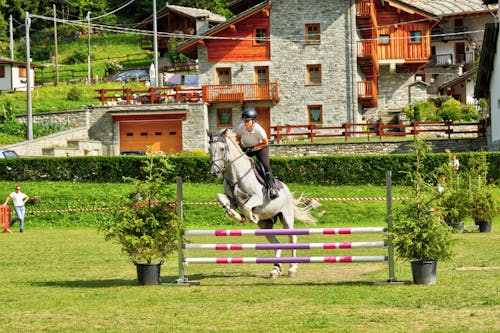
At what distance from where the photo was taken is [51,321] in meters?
12.5

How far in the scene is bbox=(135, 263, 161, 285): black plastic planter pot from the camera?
54.5 ft

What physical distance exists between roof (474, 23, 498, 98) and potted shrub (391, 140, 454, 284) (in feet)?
109

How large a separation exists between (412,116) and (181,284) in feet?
159

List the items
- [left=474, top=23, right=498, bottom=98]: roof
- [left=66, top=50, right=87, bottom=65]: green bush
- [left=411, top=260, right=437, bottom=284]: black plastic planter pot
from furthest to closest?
1. [left=66, top=50, right=87, bottom=65]: green bush
2. [left=474, top=23, right=498, bottom=98]: roof
3. [left=411, top=260, right=437, bottom=284]: black plastic planter pot

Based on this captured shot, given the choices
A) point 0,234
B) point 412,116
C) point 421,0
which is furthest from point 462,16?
point 0,234

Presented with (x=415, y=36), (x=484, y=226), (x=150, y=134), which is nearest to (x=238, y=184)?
(x=484, y=226)

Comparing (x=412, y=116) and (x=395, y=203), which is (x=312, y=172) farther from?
(x=412, y=116)

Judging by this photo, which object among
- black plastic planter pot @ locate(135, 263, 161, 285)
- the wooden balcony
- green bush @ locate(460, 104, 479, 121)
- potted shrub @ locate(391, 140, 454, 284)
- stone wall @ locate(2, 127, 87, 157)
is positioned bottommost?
black plastic planter pot @ locate(135, 263, 161, 285)

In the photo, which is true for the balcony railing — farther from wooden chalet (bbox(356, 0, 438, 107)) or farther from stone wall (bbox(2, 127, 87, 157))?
stone wall (bbox(2, 127, 87, 157))

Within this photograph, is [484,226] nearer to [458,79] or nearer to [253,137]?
[253,137]

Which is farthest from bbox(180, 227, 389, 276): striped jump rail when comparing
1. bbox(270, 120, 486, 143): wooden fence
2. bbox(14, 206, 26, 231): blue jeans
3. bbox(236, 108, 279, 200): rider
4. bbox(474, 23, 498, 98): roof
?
bbox(270, 120, 486, 143): wooden fence

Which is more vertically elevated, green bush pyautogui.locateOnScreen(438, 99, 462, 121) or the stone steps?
green bush pyautogui.locateOnScreen(438, 99, 462, 121)

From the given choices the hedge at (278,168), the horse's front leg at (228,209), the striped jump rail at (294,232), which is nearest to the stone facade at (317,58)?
the hedge at (278,168)

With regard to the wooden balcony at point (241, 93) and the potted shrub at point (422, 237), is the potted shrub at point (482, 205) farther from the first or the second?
the wooden balcony at point (241, 93)
